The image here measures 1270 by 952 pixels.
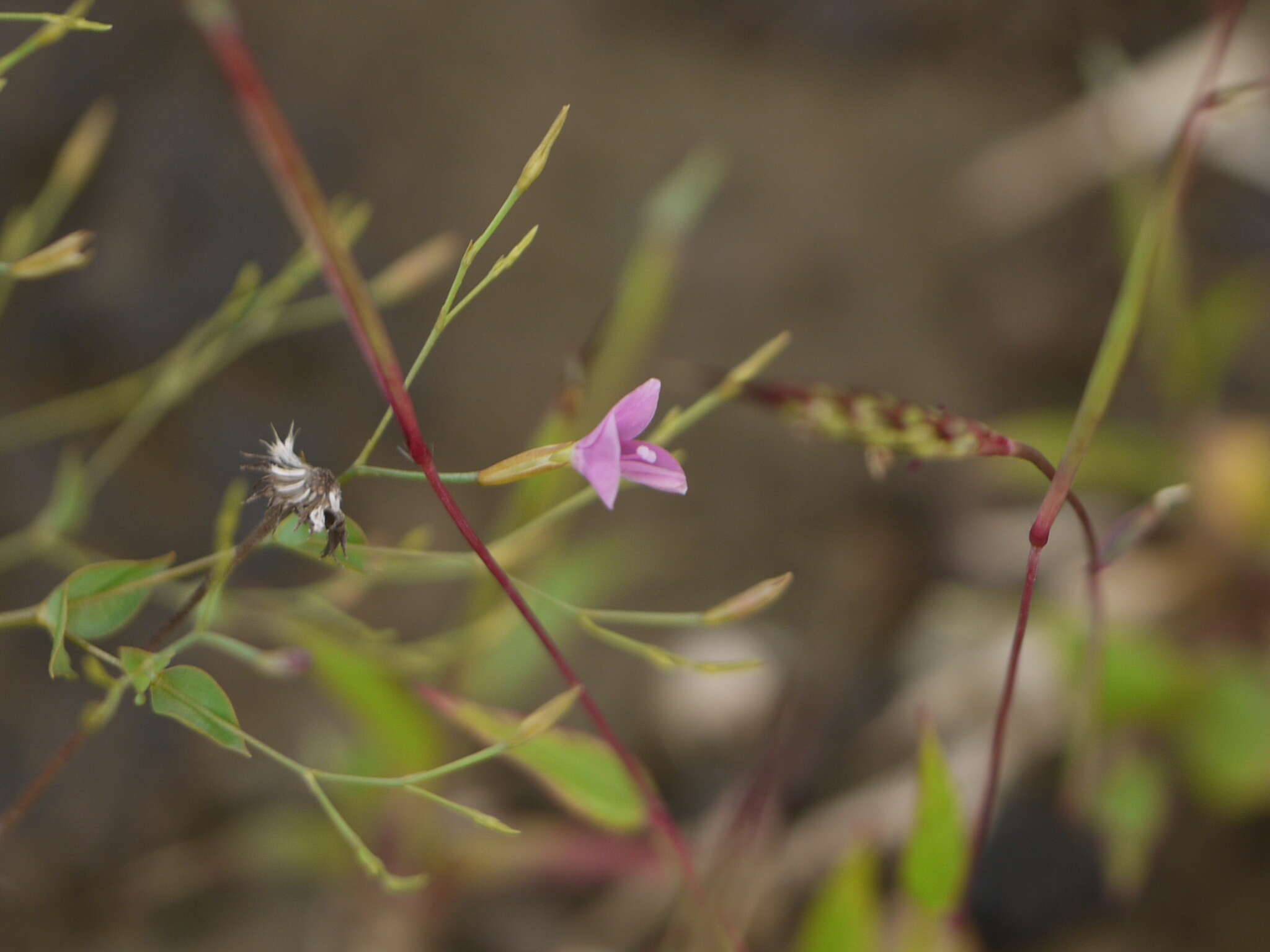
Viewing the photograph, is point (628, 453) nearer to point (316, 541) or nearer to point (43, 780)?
point (316, 541)

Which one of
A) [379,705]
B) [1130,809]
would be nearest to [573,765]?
[379,705]

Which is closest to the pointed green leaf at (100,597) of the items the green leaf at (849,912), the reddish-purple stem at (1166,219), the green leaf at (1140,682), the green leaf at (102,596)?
the green leaf at (102,596)

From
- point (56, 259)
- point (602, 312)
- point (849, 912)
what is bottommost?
point (849, 912)

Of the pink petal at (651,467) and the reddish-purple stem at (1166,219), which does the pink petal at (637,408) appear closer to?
the pink petal at (651,467)

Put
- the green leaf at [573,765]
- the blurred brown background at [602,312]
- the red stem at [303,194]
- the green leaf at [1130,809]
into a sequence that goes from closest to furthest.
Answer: the red stem at [303,194], the green leaf at [573,765], the green leaf at [1130,809], the blurred brown background at [602,312]

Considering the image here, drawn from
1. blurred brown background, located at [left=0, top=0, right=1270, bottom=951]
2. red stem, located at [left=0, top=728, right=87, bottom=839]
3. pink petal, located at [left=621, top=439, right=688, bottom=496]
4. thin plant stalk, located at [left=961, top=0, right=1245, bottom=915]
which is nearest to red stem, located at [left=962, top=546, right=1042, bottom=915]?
thin plant stalk, located at [left=961, top=0, right=1245, bottom=915]

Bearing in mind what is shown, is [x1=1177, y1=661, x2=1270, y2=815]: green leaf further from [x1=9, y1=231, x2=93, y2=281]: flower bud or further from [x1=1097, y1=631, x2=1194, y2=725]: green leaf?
[x1=9, y1=231, x2=93, y2=281]: flower bud
